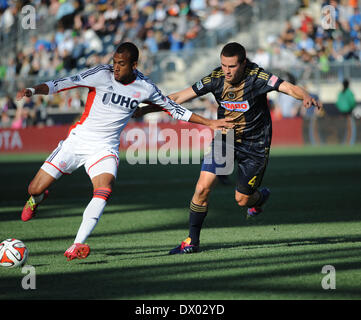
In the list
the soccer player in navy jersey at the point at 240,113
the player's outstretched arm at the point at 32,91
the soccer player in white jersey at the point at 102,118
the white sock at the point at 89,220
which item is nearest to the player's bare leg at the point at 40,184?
the soccer player in white jersey at the point at 102,118

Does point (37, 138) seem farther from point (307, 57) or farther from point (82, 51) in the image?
point (307, 57)

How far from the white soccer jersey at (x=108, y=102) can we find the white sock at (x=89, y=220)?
32.6 inches

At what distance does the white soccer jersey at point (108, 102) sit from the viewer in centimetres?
829

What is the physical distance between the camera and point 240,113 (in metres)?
8.82

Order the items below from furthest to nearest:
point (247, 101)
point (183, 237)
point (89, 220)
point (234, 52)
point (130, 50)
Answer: point (183, 237), point (247, 101), point (234, 52), point (130, 50), point (89, 220)

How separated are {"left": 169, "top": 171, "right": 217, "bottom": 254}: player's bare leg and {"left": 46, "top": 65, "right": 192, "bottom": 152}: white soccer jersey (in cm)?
74

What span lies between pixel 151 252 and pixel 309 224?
3.08 m

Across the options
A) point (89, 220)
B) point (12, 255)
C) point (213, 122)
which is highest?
point (213, 122)

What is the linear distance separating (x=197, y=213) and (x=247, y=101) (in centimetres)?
146

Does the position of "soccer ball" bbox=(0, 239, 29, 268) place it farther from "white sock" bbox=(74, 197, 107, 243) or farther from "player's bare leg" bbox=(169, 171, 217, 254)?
"player's bare leg" bbox=(169, 171, 217, 254)

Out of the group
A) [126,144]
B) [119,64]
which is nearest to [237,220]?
[119,64]

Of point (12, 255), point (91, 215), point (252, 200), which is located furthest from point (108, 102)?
point (252, 200)

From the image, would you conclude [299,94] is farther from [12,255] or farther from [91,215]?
[12,255]
